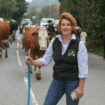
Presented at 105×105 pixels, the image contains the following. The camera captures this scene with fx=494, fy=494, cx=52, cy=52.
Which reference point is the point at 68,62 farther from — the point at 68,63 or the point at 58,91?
the point at 58,91

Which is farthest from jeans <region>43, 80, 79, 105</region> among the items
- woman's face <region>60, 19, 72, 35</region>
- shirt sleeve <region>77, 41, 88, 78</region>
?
woman's face <region>60, 19, 72, 35</region>

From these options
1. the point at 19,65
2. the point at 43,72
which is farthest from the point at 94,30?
the point at 43,72

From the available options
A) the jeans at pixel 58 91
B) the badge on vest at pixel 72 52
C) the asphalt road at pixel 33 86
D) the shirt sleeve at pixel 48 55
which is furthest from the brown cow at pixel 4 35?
the badge on vest at pixel 72 52

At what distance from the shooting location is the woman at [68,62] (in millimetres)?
6805

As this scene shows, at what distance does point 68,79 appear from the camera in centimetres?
686

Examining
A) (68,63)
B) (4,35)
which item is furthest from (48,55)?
(4,35)

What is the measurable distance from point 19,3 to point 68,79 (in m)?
96.0

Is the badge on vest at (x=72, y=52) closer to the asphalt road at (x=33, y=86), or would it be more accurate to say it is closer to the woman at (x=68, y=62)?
the woman at (x=68, y=62)

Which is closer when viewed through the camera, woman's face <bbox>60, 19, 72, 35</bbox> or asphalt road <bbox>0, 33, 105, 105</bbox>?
woman's face <bbox>60, 19, 72, 35</bbox>

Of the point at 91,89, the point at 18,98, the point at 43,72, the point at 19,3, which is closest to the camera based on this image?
the point at 18,98

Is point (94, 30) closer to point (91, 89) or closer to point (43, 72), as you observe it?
point (43, 72)

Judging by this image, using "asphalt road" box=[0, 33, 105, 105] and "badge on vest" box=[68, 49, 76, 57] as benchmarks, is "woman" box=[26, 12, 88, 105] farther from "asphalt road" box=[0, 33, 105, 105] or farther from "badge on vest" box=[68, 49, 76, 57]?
"asphalt road" box=[0, 33, 105, 105]

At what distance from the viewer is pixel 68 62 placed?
22.4ft

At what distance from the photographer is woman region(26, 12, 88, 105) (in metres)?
6.80
